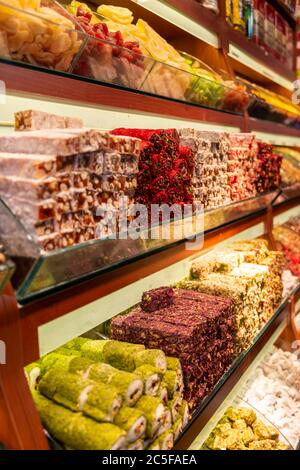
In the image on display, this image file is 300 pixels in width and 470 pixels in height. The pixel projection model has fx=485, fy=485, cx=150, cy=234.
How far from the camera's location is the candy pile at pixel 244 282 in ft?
7.01

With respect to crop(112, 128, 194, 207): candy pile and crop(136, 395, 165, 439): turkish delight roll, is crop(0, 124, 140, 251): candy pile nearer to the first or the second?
crop(112, 128, 194, 207): candy pile

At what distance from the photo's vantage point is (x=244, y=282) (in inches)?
88.1

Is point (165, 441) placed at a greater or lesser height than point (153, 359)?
lesser

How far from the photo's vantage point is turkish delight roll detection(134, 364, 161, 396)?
4.61 ft

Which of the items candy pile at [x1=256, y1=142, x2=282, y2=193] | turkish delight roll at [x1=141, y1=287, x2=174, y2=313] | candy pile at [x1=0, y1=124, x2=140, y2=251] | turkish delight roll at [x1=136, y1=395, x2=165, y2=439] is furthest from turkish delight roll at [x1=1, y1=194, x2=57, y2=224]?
candy pile at [x1=256, y1=142, x2=282, y2=193]

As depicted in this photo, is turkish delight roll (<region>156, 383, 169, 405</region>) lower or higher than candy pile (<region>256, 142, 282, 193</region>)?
lower

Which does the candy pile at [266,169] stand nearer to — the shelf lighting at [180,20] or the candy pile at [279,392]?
the shelf lighting at [180,20]

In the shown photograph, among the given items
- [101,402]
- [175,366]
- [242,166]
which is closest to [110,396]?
[101,402]

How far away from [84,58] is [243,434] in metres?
1.63

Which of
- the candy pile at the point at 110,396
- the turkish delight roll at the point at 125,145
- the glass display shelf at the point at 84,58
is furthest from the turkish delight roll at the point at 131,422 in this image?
the glass display shelf at the point at 84,58

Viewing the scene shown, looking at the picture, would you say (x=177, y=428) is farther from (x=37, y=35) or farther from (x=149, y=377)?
(x=37, y=35)

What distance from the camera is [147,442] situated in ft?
4.41

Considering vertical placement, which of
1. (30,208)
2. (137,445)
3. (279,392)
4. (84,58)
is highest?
(84,58)

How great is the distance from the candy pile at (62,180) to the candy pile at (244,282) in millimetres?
947
